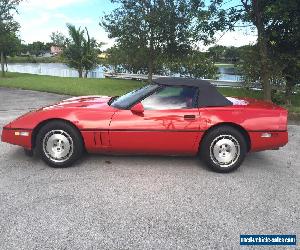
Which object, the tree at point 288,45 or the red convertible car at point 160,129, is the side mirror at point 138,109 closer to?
the red convertible car at point 160,129

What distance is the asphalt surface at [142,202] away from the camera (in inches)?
118

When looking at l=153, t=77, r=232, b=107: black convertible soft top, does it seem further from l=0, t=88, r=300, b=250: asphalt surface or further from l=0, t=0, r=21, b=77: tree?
l=0, t=0, r=21, b=77: tree

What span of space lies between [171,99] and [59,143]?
1.73 meters

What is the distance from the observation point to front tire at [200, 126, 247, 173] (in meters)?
4.59

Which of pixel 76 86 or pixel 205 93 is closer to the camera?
pixel 205 93

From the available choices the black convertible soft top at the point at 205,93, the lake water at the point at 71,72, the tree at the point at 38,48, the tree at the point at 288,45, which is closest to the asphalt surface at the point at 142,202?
the black convertible soft top at the point at 205,93

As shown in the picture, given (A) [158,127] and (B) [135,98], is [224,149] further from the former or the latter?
(B) [135,98]

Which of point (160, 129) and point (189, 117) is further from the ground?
point (189, 117)

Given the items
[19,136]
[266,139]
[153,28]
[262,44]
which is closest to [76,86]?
[153,28]

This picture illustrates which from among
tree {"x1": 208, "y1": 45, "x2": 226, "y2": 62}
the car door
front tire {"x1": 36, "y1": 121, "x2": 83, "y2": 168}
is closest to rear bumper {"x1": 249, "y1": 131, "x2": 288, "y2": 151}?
the car door

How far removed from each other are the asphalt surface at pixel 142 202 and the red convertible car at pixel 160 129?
288 millimetres

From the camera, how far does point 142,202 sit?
3693 mm

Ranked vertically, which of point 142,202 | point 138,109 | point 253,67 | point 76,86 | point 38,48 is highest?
point 38,48

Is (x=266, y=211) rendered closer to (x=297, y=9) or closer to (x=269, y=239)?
(x=269, y=239)
